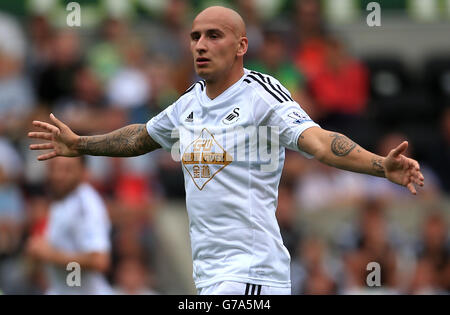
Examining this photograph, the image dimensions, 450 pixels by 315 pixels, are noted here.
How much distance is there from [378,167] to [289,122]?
0.68 metres

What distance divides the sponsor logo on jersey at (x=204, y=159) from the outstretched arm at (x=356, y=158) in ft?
1.74

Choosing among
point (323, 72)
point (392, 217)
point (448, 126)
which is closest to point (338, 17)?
point (323, 72)

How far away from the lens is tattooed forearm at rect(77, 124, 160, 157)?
6770mm

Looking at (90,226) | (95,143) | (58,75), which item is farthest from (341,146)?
(58,75)

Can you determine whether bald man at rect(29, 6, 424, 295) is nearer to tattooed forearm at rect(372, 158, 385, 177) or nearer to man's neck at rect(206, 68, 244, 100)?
man's neck at rect(206, 68, 244, 100)

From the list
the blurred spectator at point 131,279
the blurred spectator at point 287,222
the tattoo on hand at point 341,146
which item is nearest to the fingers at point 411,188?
the tattoo on hand at point 341,146

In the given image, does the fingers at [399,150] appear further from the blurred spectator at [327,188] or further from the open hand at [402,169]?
the blurred spectator at [327,188]

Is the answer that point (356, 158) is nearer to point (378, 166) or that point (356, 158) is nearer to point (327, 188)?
point (378, 166)

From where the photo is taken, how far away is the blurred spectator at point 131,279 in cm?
1070

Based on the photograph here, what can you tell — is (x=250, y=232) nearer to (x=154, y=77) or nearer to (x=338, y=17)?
(x=154, y=77)

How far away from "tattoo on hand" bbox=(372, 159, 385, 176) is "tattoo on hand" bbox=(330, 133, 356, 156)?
8.1 inches

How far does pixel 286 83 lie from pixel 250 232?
7.21 meters
